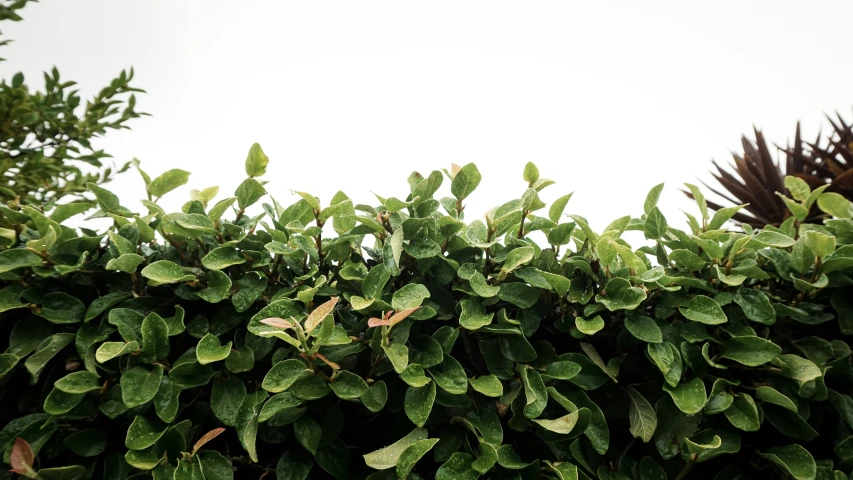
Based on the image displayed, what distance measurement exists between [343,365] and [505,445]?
370 mm

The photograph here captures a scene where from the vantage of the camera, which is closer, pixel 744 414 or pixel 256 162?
pixel 744 414

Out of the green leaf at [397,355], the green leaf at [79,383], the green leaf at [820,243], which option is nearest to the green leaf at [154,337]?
the green leaf at [79,383]

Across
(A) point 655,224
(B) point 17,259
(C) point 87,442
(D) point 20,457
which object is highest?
(A) point 655,224

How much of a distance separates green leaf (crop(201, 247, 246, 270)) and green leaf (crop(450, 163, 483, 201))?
50cm

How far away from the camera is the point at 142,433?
1003 millimetres

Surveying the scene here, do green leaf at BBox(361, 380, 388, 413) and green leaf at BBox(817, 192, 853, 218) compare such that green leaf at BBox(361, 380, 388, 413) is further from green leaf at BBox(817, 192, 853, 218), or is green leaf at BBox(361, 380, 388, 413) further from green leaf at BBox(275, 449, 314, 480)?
green leaf at BBox(817, 192, 853, 218)

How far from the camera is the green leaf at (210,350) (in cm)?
98

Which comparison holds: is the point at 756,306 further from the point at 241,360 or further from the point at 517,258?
the point at 241,360

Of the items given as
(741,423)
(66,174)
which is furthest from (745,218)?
(66,174)

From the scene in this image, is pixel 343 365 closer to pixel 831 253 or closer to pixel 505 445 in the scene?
pixel 505 445

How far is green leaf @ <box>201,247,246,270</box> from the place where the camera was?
1081mm

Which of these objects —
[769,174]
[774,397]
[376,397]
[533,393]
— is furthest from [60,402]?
[769,174]

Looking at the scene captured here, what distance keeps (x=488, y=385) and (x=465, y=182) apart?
18.2 inches

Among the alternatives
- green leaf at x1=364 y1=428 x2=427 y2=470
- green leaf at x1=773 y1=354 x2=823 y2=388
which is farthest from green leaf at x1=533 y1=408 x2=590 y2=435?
green leaf at x1=773 y1=354 x2=823 y2=388
